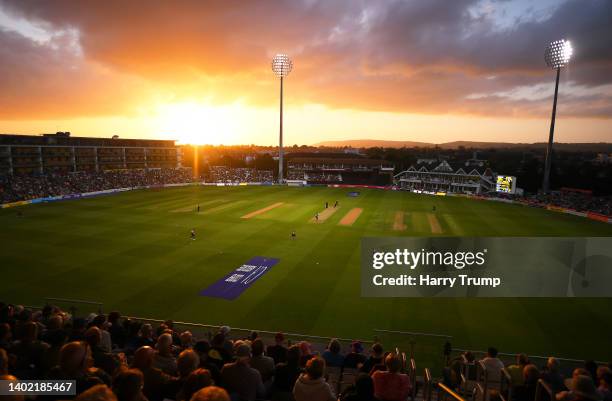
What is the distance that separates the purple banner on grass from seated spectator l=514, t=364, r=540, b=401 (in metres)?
15.8

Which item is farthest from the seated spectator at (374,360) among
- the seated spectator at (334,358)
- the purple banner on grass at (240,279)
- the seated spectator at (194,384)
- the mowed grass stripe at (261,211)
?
the mowed grass stripe at (261,211)

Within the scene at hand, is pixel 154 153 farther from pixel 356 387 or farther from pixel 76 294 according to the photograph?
pixel 356 387

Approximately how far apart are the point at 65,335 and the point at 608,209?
206ft

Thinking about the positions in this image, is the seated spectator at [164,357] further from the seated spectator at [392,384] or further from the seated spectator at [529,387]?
the seated spectator at [529,387]

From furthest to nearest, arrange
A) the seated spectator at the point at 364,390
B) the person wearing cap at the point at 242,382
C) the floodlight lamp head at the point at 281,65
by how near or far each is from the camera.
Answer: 1. the floodlight lamp head at the point at 281,65
2. the person wearing cap at the point at 242,382
3. the seated spectator at the point at 364,390

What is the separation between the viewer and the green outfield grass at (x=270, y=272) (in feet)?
57.3

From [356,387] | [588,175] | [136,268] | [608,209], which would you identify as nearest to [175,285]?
[136,268]

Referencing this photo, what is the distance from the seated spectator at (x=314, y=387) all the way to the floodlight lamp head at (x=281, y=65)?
8472 centimetres

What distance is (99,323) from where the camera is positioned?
912 centimetres

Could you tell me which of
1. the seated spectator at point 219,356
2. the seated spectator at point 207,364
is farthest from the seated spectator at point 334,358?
the seated spectator at point 207,364

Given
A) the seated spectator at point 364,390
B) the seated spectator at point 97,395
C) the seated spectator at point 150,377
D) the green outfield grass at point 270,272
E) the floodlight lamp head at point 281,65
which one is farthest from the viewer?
the floodlight lamp head at point 281,65

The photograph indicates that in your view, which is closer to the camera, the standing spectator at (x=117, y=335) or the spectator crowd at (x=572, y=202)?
the standing spectator at (x=117, y=335)

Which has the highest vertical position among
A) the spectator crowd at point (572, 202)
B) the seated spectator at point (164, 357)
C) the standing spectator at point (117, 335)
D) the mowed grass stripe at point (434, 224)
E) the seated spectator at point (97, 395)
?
the seated spectator at point (97, 395)

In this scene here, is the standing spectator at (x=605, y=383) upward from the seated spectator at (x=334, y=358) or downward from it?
upward
